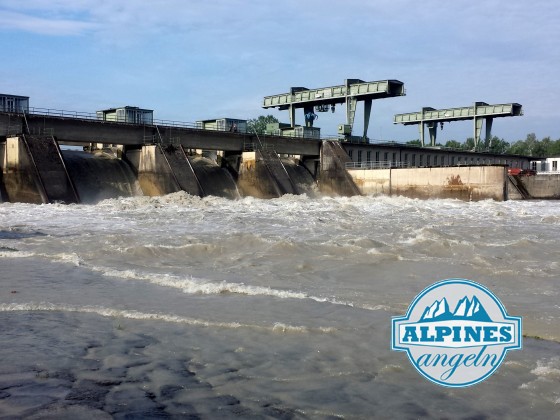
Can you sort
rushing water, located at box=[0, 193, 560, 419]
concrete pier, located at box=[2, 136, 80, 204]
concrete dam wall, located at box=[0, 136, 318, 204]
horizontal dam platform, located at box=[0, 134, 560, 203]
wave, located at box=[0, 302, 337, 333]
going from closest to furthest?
rushing water, located at box=[0, 193, 560, 419]
wave, located at box=[0, 302, 337, 333]
concrete pier, located at box=[2, 136, 80, 204]
concrete dam wall, located at box=[0, 136, 318, 204]
horizontal dam platform, located at box=[0, 134, 560, 203]

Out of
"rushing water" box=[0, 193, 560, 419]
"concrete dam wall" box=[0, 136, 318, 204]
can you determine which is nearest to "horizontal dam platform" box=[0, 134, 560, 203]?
"concrete dam wall" box=[0, 136, 318, 204]

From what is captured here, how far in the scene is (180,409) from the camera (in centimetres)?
394

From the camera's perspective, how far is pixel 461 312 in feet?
13.3

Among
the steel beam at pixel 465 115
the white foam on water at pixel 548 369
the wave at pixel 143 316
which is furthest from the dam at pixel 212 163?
the white foam on water at pixel 548 369

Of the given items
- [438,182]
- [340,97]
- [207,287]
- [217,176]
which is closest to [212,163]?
[217,176]

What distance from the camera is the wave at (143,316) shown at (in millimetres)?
6195

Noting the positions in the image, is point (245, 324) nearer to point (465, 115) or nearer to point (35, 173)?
point (35, 173)

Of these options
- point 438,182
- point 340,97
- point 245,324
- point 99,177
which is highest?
point 340,97

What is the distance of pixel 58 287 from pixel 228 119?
31571mm

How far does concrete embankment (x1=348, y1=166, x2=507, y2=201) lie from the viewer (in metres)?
35.8

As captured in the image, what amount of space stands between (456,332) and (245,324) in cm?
293

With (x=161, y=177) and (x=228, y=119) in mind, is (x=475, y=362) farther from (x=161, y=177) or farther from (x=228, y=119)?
(x=228, y=119)

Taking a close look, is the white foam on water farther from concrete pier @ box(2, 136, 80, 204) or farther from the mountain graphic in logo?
concrete pier @ box(2, 136, 80, 204)

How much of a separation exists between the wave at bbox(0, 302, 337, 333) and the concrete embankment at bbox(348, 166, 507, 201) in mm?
32116
